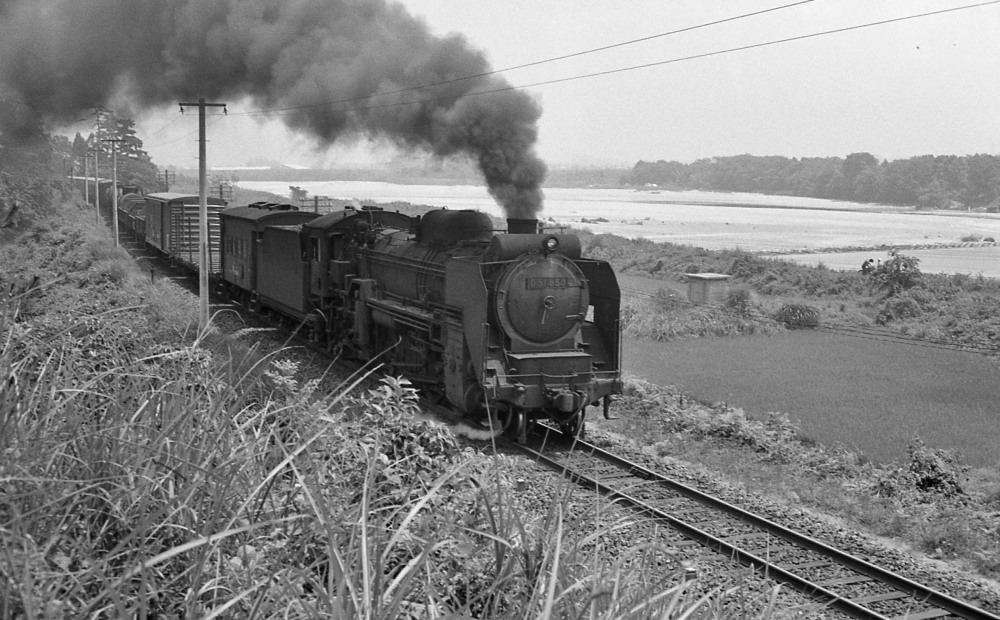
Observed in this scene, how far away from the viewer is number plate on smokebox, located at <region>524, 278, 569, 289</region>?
12.5 m

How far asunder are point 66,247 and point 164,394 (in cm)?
2584

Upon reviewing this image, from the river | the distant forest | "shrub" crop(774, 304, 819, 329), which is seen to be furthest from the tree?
"shrub" crop(774, 304, 819, 329)

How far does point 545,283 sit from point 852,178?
221 ft

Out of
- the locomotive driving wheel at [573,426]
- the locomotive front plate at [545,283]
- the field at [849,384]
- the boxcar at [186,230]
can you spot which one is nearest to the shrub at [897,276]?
the field at [849,384]

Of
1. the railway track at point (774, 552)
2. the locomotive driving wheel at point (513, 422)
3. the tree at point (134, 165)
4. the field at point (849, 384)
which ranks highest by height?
the tree at point (134, 165)

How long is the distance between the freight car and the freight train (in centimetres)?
2

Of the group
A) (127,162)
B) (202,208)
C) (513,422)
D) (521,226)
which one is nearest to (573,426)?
(513,422)

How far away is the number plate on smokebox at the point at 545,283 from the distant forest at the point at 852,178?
164ft

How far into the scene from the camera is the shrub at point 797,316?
26.8m

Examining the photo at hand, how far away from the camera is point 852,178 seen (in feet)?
237

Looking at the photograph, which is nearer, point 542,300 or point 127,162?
point 542,300

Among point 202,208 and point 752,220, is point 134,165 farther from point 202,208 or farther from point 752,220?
point 202,208

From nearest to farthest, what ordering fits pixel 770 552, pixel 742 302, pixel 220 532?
pixel 220 532 < pixel 770 552 < pixel 742 302

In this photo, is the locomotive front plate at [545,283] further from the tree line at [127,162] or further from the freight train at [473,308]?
the tree line at [127,162]
